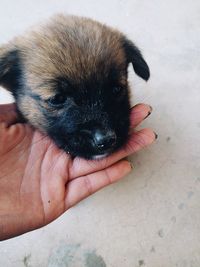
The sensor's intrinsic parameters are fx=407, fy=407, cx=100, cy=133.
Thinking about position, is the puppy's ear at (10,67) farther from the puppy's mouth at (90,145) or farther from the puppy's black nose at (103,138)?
the puppy's black nose at (103,138)

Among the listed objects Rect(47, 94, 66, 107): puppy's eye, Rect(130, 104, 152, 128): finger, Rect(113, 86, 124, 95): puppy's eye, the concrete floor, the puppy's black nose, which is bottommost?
the concrete floor

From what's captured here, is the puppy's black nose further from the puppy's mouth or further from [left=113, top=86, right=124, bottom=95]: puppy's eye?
→ [left=113, top=86, right=124, bottom=95]: puppy's eye

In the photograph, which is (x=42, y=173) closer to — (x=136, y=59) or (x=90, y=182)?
(x=90, y=182)

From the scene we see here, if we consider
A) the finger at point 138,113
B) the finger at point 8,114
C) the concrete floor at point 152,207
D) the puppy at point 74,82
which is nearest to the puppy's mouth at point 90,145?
the puppy at point 74,82

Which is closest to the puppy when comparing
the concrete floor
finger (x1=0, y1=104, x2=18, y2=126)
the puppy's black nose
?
the puppy's black nose

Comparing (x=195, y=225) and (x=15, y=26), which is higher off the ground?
(x=15, y=26)

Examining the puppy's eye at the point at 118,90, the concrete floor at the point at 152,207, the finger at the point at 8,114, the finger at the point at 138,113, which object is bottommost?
the concrete floor at the point at 152,207

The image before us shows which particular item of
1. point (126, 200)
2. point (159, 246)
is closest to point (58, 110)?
point (126, 200)

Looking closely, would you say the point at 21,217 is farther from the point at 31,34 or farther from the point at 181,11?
the point at 181,11
